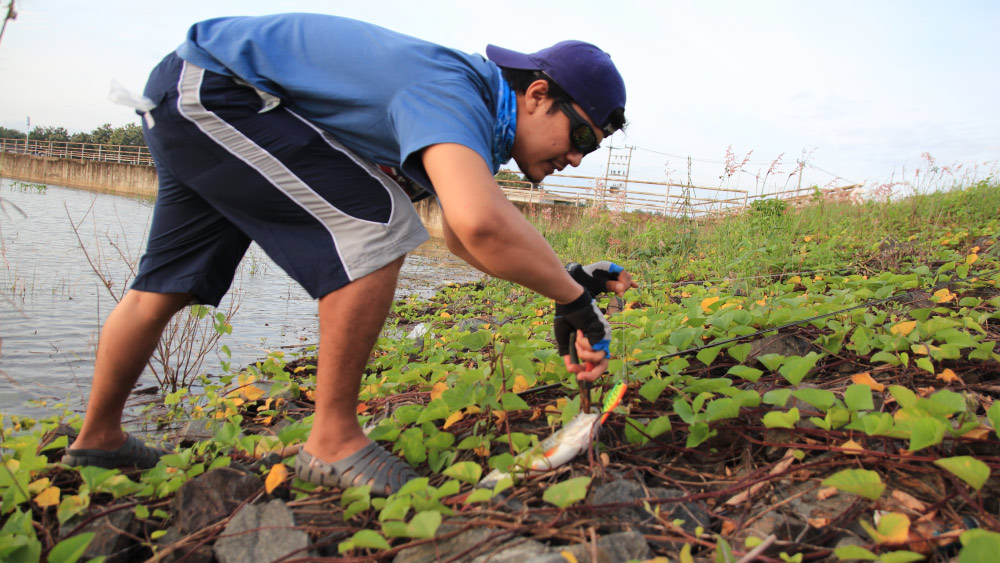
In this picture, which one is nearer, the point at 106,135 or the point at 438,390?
the point at 438,390

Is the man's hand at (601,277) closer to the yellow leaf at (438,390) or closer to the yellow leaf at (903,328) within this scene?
the yellow leaf at (438,390)

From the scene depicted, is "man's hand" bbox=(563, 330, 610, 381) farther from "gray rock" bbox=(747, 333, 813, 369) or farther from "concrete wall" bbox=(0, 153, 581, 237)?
"concrete wall" bbox=(0, 153, 581, 237)

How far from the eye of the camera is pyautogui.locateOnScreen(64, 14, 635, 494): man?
58.8 inches

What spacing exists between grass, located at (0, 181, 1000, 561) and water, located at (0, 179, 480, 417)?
894mm

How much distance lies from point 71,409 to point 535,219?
8992 mm

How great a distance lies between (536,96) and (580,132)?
17 cm

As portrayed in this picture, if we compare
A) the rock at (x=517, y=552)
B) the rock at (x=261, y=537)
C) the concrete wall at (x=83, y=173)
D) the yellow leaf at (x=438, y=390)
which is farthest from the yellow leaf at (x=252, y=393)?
the concrete wall at (x=83, y=173)

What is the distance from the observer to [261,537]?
4.66 ft

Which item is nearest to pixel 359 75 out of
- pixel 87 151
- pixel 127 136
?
pixel 87 151

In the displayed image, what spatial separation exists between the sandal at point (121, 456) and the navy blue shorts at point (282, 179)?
0.90 m

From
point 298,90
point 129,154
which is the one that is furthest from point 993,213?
point 129,154

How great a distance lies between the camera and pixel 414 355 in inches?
151

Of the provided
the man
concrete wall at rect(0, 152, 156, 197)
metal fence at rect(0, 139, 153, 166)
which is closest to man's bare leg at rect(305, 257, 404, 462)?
the man

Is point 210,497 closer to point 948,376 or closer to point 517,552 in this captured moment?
point 517,552
